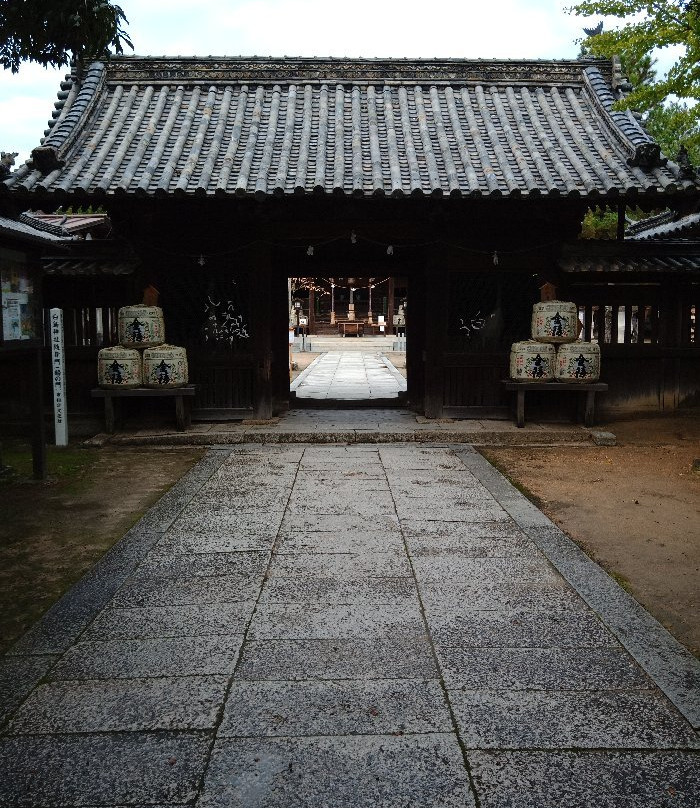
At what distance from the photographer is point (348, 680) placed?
3.39m

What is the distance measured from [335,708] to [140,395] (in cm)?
755

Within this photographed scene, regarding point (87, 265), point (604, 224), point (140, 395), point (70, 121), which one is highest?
point (604, 224)

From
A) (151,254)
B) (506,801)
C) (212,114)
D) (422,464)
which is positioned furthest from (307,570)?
(212,114)

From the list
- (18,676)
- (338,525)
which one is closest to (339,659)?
(18,676)

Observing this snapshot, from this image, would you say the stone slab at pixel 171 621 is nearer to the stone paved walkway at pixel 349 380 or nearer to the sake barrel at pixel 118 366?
the sake barrel at pixel 118 366

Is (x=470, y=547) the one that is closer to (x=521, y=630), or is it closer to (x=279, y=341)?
(x=521, y=630)

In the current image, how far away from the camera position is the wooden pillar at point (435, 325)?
10.5 m

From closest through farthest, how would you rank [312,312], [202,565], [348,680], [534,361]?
[348,680]
[202,565]
[534,361]
[312,312]

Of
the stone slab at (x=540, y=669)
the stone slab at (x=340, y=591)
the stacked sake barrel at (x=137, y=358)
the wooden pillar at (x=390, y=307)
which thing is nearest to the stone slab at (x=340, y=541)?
the stone slab at (x=340, y=591)

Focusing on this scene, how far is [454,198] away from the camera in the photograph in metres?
9.30

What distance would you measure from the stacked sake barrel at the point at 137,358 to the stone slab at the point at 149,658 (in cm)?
646

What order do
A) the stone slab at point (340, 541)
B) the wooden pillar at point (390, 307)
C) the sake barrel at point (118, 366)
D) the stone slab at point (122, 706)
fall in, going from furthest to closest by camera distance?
the wooden pillar at point (390, 307) < the sake barrel at point (118, 366) < the stone slab at point (340, 541) < the stone slab at point (122, 706)

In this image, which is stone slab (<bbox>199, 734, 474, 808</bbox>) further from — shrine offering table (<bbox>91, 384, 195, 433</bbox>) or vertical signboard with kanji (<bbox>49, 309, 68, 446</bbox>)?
shrine offering table (<bbox>91, 384, 195, 433</bbox>)

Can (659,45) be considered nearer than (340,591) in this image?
No
